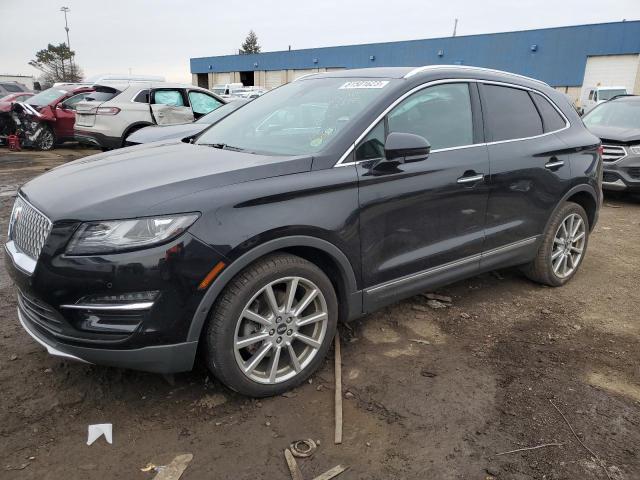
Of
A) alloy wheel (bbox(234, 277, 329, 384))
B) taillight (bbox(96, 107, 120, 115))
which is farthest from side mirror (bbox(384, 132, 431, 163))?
taillight (bbox(96, 107, 120, 115))

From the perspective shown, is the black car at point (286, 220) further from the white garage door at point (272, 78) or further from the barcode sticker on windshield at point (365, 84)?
the white garage door at point (272, 78)

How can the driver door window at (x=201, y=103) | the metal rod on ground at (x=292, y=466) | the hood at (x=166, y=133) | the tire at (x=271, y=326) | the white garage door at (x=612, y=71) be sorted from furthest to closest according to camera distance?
the white garage door at (x=612, y=71) → the driver door window at (x=201, y=103) → the hood at (x=166, y=133) → the tire at (x=271, y=326) → the metal rod on ground at (x=292, y=466)

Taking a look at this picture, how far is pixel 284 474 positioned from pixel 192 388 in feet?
2.79

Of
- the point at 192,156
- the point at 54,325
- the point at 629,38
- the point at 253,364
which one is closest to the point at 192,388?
the point at 253,364

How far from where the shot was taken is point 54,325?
2398 millimetres

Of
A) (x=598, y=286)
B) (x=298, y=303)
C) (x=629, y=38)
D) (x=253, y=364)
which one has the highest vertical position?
(x=629, y=38)

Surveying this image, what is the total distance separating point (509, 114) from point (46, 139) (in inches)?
504

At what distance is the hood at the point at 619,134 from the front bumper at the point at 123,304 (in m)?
8.22

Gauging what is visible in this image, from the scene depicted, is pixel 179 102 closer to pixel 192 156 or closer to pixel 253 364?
pixel 192 156

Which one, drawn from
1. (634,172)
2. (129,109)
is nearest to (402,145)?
(634,172)

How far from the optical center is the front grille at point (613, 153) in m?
8.23

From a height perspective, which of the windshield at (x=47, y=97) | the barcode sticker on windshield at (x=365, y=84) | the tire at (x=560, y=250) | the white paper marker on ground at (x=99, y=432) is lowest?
the white paper marker on ground at (x=99, y=432)

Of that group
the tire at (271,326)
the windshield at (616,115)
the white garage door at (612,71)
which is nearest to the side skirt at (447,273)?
the tire at (271,326)

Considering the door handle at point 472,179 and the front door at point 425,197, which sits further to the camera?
the door handle at point 472,179
